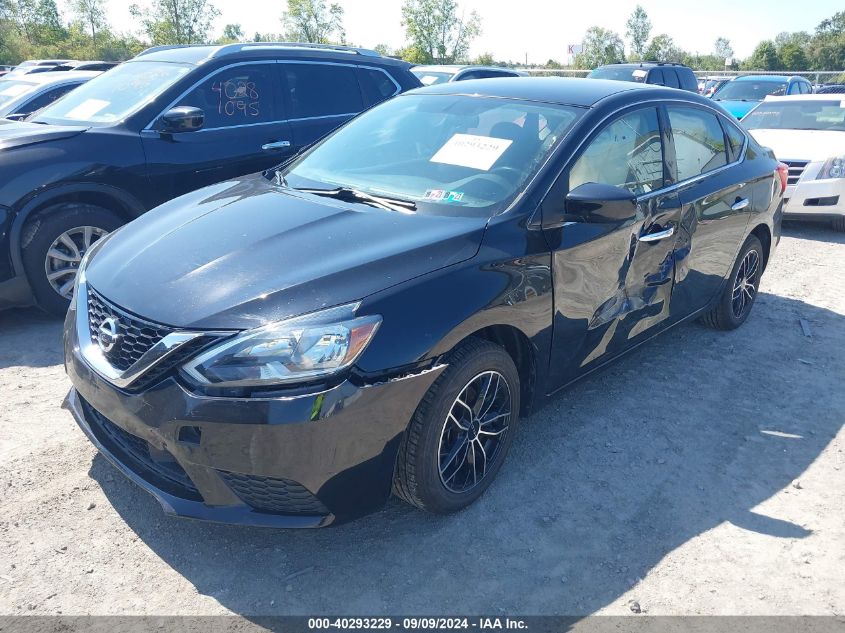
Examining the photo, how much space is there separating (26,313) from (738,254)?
518cm

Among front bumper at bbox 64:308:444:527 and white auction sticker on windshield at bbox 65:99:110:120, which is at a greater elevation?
white auction sticker on windshield at bbox 65:99:110:120

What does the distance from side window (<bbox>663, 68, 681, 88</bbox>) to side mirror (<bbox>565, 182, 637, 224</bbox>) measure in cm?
1152

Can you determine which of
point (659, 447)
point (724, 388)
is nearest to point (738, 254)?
point (724, 388)

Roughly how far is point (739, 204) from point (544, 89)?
172 centimetres

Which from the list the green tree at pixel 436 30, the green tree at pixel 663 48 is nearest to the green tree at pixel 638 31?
the green tree at pixel 663 48

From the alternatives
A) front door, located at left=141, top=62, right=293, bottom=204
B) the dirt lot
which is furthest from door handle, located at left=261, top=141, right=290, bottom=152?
the dirt lot

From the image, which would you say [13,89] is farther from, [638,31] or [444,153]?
[638,31]

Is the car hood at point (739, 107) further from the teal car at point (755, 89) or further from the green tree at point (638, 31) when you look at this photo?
the green tree at point (638, 31)

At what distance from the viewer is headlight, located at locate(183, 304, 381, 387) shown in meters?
2.34

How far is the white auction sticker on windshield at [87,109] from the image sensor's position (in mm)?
5457

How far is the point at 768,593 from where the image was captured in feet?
8.76

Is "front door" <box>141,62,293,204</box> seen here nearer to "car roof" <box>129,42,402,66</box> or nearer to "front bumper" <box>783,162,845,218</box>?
"car roof" <box>129,42,402,66</box>

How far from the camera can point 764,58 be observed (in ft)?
184

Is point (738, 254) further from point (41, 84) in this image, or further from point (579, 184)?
point (41, 84)
